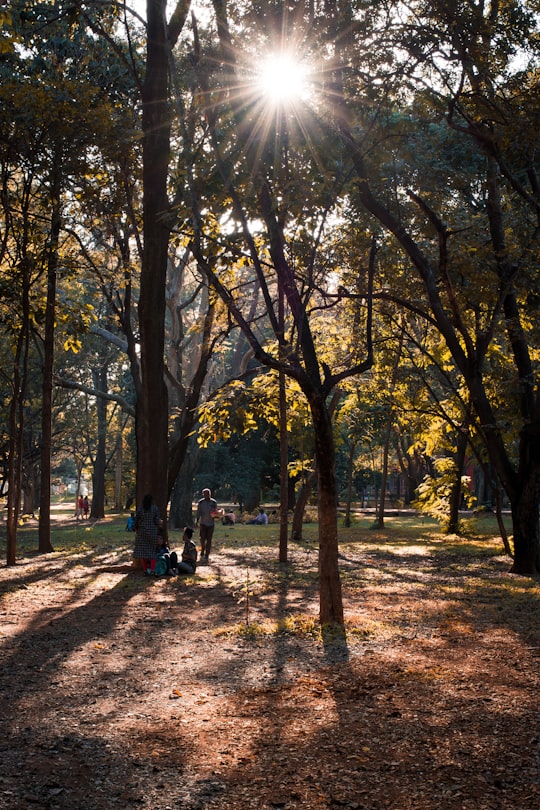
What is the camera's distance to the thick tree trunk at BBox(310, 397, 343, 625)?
9.74 meters

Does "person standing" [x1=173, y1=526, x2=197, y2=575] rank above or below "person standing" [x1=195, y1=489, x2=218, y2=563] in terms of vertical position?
below

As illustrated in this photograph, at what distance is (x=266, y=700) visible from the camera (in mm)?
6930

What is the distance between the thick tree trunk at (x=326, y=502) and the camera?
9.74 m

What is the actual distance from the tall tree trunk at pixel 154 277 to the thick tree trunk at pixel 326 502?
7.25 m

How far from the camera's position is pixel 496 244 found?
52.6 ft

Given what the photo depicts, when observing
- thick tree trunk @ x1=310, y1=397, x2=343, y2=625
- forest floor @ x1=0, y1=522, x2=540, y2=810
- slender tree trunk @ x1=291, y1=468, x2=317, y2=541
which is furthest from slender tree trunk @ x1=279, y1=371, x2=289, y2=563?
thick tree trunk @ x1=310, y1=397, x2=343, y2=625

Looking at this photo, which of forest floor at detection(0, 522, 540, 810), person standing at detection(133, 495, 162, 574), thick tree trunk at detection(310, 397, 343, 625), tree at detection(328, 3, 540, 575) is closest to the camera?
forest floor at detection(0, 522, 540, 810)

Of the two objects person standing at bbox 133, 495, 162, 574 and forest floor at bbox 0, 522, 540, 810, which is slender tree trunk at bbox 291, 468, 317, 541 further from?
forest floor at bbox 0, 522, 540, 810

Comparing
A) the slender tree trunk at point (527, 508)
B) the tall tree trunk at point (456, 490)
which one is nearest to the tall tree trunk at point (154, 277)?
the slender tree trunk at point (527, 508)

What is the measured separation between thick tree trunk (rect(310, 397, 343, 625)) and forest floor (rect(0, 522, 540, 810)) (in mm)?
592

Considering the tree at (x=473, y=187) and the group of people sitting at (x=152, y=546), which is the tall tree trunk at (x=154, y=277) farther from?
the tree at (x=473, y=187)

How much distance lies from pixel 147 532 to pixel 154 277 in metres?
5.01

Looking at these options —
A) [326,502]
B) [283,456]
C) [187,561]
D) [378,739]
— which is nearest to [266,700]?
[378,739]

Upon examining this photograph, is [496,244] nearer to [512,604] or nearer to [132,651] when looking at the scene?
[512,604]
